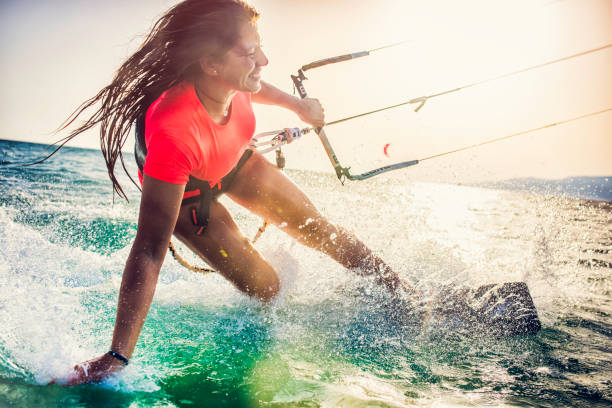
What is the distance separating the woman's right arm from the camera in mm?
1563

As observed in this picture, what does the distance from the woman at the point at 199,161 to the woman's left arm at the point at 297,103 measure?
3 cm

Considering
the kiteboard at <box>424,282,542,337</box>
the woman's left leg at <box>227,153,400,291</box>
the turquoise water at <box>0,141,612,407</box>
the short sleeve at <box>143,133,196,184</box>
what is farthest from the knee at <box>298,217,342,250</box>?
the short sleeve at <box>143,133,196,184</box>

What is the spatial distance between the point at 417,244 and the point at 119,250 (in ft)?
12.0

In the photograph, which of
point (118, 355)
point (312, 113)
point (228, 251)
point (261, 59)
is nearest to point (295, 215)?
point (228, 251)

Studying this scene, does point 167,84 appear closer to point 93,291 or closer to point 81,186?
point 93,291

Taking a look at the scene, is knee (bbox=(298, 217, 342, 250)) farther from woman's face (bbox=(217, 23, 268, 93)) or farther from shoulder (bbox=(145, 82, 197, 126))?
shoulder (bbox=(145, 82, 197, 126))

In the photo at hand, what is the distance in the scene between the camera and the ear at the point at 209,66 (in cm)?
189

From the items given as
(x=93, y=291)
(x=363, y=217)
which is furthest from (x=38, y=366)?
(x=363, y=217)

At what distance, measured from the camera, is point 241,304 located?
2.80 metres

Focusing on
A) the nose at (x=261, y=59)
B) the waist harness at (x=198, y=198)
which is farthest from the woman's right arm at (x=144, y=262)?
the nose at (x=261, y=59)

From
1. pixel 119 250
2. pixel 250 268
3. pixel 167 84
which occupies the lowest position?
pixel 119 250

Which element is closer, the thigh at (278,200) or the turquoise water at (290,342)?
the turquoise water at (290,342)

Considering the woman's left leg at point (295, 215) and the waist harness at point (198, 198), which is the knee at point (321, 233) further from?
the waist harness at point (198, 198)

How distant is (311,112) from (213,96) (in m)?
1.03
